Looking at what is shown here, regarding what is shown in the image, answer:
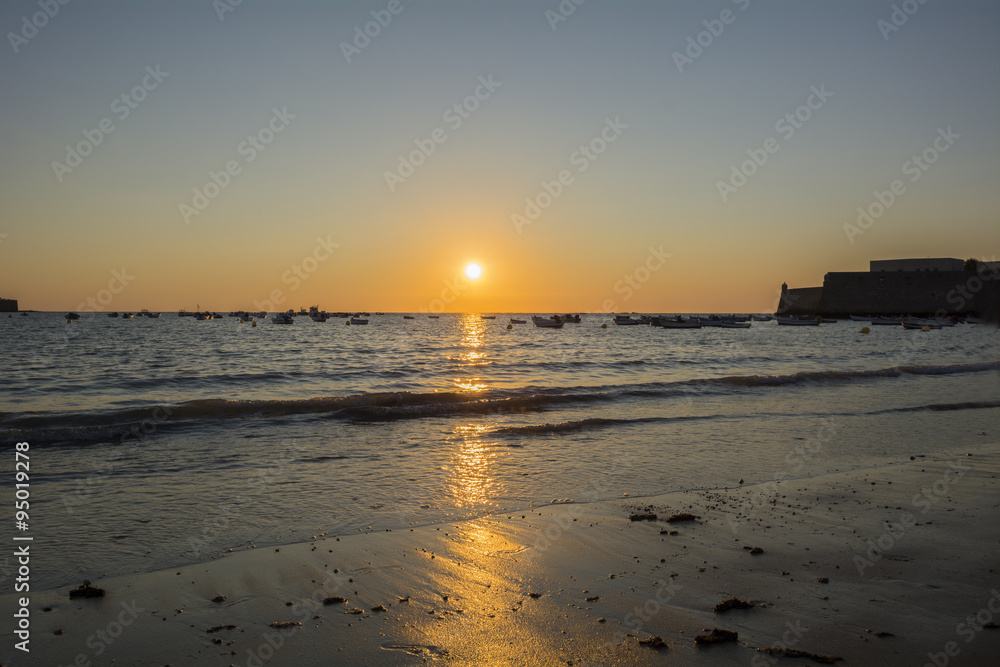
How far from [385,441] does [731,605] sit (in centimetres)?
1075

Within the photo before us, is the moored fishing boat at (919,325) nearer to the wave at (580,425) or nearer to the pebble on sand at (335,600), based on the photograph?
the wave at (580,425)

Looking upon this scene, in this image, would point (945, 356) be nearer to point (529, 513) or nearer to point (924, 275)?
point (529, 513)

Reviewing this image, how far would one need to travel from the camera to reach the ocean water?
27.7 ft

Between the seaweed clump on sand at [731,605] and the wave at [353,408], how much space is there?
438 inches

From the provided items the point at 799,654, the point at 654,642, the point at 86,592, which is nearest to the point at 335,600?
the point at 86,592

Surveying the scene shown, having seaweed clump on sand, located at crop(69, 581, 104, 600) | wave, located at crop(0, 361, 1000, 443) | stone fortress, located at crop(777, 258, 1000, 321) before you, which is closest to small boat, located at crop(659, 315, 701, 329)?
stone fortress, located at crop(777, 258, 1000, 321)

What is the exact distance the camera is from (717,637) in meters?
4.88

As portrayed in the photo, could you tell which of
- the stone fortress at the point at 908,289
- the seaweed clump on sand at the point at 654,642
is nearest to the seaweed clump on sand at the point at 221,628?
the seaweed clump on sand at the point at 654,642

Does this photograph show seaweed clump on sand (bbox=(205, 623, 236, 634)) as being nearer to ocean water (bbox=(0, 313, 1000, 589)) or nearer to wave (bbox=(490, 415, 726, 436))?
ocean water (bbox=(0, 313, 1000, 589))

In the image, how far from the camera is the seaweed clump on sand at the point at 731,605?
→ 215 inches

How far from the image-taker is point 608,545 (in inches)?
290

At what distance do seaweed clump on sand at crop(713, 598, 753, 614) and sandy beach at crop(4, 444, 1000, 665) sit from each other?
66 millimetres

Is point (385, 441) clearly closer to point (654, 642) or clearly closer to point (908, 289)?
point (654, 642)

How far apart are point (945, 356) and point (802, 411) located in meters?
33.2
